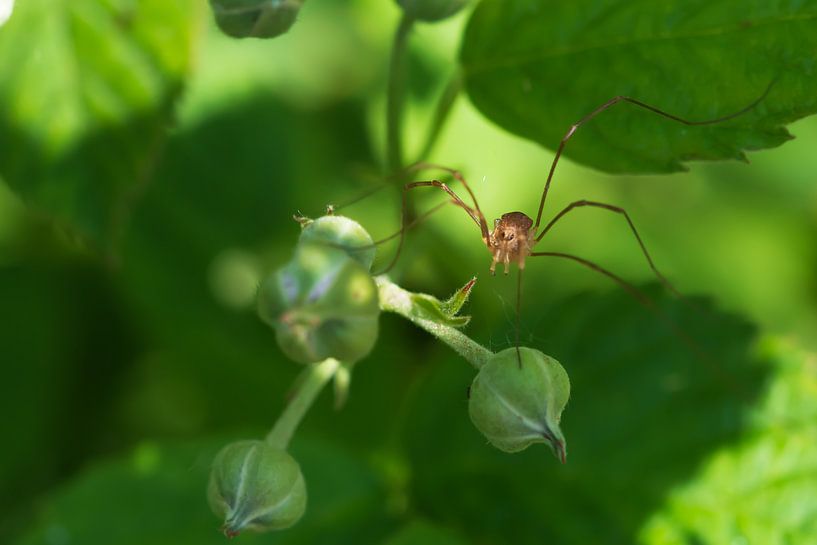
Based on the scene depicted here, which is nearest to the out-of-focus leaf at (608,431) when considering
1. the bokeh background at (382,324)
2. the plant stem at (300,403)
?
the bokeh background at (382,324)

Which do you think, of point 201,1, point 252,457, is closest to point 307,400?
point 252,457

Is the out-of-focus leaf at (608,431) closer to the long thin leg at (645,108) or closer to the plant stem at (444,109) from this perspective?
Answer: the plant stem at (444,109)

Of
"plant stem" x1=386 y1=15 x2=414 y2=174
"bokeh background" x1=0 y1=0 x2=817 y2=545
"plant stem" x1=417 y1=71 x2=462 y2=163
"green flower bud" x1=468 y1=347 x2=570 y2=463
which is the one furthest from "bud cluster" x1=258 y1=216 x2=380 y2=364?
"plant stem" x1=417 y1=71 x2=462 y2=163

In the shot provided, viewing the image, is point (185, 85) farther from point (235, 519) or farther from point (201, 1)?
point (235, 519)

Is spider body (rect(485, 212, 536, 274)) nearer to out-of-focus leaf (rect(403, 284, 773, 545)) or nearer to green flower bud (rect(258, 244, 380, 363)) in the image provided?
out-of-focus leaf (rect(403, 284, 773, 545))

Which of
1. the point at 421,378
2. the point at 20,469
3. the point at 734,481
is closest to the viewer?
the point at 734,481

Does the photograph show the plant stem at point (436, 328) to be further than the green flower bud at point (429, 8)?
No
